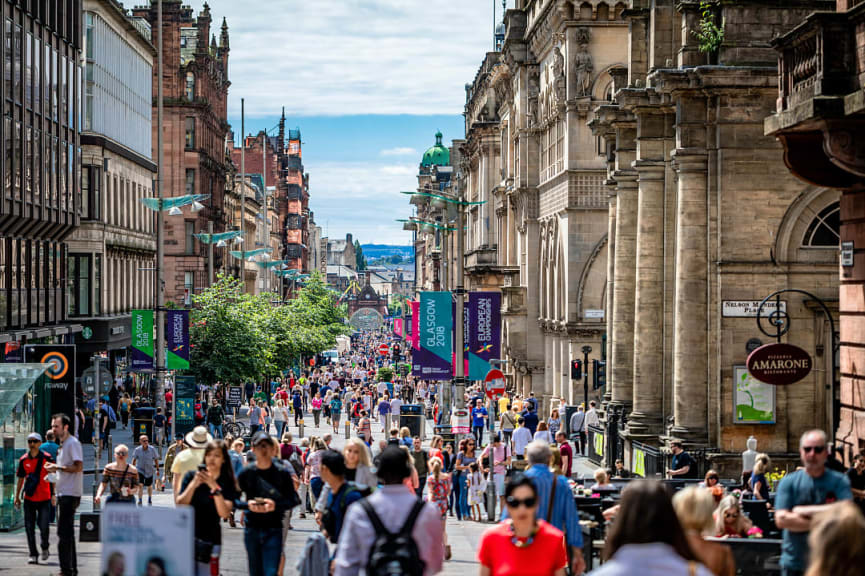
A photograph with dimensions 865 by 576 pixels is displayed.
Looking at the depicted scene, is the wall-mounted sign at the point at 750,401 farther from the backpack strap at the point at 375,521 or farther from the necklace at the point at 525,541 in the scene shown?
the backpack strap at the point at 375,521

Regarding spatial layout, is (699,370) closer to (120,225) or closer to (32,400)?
(32,400)

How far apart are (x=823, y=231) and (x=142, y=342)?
23119 millimetres

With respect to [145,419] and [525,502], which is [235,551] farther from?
[145,419]

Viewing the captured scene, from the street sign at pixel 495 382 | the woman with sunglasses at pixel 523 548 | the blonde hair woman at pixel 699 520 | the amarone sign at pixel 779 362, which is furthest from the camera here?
the street sign at pixel 495 382

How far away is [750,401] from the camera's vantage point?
26.2 m

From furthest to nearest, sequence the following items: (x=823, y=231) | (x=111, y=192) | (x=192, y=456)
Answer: (x=111, y=192) → (x=823, y=231) → (x=192, y=456)

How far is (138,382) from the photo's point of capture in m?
65.7

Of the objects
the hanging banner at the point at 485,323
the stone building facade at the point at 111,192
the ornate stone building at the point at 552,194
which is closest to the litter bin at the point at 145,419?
the hanging banner at the point at 485,323

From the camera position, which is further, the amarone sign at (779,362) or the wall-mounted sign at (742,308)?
the wall-mounted sign at (742,308)

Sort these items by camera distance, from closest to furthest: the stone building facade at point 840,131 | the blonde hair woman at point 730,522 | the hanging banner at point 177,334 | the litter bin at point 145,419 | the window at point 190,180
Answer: the blonde hair woman at point 730,522
the stone building facade at point 840,131
the litter bin at point 145,419
the hanging banner at point 177,334
the window at point 190,180

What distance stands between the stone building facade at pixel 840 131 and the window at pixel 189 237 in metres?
71.7

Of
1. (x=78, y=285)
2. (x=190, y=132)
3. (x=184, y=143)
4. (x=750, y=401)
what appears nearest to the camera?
(x=750, y=401)

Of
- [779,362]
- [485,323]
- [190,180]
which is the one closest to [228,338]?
[485,323]

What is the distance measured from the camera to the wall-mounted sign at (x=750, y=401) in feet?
85.8
